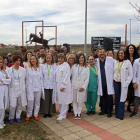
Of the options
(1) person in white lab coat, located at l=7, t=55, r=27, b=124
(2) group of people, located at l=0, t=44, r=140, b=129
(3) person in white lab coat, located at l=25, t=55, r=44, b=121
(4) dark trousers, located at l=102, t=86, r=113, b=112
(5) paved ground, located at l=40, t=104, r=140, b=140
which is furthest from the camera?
(4) dark trousers, located at l=102, t=86, r=113, b=112

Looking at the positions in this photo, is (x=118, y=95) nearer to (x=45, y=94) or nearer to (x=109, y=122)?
(x=109, y=122)

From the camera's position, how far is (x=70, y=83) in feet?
16.5

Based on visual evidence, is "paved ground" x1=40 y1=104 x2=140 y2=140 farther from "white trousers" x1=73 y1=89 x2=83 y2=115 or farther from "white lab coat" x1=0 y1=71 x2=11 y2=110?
"white lab coat" x1=0 y1=71 x2=11 y2=110

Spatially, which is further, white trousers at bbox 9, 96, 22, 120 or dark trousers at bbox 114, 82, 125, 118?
dark trousers at bbox 114, 82, 125, 118

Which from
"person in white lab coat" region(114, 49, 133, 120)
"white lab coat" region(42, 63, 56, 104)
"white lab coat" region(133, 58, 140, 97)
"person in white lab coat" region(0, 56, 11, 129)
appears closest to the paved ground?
"person in white lab coat" region(114, 49, 133, 120)

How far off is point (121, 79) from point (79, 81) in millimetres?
1145

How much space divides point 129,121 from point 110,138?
1.28 metres

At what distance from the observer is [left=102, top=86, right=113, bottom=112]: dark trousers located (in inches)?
204

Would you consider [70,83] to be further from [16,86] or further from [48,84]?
[16,86]

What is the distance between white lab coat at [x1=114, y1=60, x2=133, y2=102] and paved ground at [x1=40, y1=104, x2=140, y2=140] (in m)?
0.69

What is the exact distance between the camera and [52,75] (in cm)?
501

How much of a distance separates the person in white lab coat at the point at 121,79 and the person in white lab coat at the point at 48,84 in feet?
5.81

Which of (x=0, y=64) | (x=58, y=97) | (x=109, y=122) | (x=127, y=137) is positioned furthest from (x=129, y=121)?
(x=0, y=64)

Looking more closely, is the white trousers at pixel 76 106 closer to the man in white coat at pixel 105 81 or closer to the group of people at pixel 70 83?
the group of people at pixel 70 83
